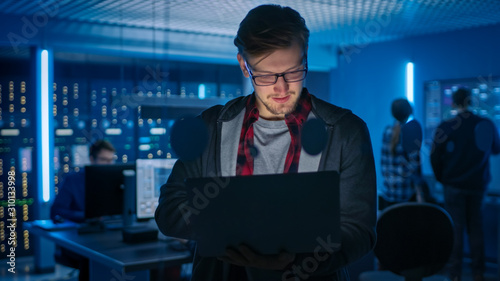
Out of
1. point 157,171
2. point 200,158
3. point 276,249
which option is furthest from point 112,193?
point 276,249

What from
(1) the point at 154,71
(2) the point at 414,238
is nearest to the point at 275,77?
(2) the point at 414,238

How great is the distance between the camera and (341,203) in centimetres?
115

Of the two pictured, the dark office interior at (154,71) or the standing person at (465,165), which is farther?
the dark office interior at (154,71)

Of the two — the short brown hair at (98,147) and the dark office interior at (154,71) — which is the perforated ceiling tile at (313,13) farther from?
the short brown hair at (98,147)

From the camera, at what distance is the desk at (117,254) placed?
273cm

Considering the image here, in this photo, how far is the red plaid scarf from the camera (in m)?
1.21

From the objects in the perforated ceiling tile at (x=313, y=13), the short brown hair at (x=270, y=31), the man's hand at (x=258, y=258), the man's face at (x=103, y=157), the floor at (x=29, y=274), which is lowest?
the floor at (x=29, y=274)

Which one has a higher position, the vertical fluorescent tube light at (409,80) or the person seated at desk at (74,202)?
the vertical fluorescent tube light at (409,80)

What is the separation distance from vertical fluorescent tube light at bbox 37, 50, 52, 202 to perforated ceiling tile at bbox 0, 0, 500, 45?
23.3 inches

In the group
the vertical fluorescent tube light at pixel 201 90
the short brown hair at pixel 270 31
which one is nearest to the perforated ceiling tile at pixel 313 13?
the vertical fluorescent tube light at pixel 201 90

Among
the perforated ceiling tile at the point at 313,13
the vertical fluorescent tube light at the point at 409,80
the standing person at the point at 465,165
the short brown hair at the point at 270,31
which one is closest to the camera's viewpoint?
the short brown hair at the point at 270,31

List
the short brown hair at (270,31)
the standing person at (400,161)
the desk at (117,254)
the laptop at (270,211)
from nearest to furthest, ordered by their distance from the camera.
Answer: the laptop at (270,211) < the short brown hair at (270,31) < the desk at (117,254) < the standing person at (400,161)

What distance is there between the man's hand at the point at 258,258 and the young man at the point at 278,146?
3cm

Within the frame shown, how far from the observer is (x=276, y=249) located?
1.03 metres
